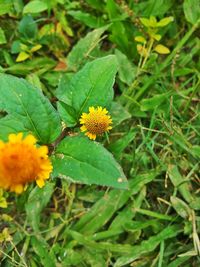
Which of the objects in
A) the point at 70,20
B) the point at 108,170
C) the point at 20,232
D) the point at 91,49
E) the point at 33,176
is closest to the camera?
the point at 33,176

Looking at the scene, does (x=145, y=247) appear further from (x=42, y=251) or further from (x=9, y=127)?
(x=9, y=127)

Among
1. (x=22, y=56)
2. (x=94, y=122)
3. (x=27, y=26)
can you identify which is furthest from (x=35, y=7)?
(x=94, y=122)

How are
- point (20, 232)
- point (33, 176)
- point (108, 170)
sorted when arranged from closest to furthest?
point (33, 176) < point (108, 170) < point (20, 232)

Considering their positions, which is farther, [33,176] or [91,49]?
[91,49]

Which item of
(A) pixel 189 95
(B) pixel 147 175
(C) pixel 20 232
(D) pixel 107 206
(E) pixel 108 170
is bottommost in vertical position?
(C) pixel 20 232

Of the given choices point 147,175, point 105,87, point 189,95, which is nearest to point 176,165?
point 147,175

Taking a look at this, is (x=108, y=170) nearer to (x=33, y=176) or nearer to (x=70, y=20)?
(x=33, y=176)

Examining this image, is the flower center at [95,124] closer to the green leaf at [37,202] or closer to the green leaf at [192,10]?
the green leaf at [37,202]
